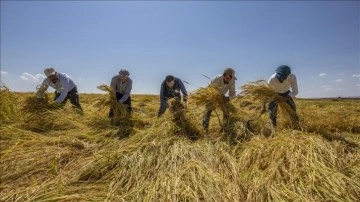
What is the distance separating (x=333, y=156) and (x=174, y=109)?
2.61 m

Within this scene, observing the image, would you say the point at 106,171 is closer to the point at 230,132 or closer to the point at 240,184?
the point at 240,184

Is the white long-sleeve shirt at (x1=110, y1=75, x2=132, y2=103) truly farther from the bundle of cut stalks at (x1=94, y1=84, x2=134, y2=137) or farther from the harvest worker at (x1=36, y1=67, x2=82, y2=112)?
the harvest worker at (x1=36, y1=67, x2=82, y2=112)

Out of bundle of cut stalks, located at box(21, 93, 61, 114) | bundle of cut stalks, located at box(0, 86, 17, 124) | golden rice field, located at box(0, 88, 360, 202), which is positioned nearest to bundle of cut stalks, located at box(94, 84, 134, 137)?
golden rice field, located at box(0, 88, 360, 202)

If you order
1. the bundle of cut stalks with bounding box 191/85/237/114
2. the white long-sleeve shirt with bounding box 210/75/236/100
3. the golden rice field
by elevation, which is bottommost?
the golden rice field

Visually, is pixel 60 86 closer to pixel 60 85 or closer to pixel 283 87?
pixel 60 85

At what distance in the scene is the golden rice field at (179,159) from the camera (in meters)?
2.63

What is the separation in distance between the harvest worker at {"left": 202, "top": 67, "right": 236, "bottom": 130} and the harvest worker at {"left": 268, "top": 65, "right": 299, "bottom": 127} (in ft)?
2.08

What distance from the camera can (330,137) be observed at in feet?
13.9

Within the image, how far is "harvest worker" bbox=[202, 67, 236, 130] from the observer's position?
4961 mm

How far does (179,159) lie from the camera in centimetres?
337

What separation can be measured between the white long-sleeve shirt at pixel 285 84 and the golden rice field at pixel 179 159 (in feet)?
0.84

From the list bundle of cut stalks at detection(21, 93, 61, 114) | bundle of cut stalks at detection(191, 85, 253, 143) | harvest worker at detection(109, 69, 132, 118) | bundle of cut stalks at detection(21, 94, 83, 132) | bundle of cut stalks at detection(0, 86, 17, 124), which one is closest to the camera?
bundle of cut stalks at detection(191, 85, 253, 143)

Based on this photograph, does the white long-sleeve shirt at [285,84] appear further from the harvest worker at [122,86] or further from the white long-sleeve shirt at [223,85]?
the harvest worker at [122,86]

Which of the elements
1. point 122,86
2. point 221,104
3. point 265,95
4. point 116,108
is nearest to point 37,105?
point 116,108
